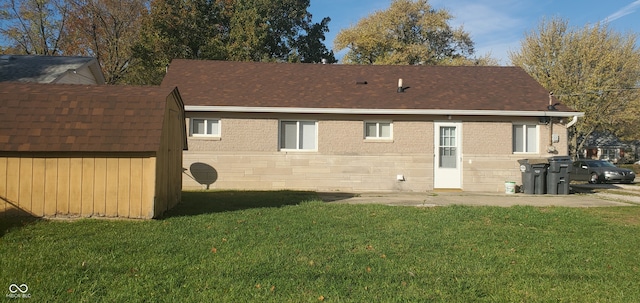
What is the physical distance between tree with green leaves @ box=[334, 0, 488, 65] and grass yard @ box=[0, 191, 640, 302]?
1305 inches

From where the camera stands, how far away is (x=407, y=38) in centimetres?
4422

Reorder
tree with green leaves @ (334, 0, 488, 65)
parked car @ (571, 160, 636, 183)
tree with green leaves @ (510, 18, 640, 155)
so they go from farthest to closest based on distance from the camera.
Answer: tree with green leaves @ (334, 0, 488, 65)
tree with green leaves @ (510, 18, 640, 155)
parked car @ (571, 160, 636, 183)

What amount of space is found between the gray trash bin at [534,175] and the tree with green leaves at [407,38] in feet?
86.0

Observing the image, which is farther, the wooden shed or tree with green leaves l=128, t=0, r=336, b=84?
tree with green leaves l=128, t=0, r=336, b=84

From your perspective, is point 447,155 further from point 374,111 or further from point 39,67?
point 39,67

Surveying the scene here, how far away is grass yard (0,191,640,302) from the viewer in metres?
4.63

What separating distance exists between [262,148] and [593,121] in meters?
29.9

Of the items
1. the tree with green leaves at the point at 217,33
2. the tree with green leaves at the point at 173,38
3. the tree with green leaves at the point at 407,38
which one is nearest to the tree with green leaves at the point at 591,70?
the tree with green leaves at the point at 407,38

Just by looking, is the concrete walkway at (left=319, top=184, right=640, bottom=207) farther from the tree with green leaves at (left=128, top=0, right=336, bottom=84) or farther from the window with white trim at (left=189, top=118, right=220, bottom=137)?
the tree with green leaves at (left=128, top=0, right=336, bottom=84)

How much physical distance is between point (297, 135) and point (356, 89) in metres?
3.06

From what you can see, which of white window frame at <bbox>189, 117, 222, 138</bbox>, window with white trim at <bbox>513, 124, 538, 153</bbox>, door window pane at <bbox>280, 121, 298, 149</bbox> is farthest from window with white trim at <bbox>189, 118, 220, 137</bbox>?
window with white trim at <bbox>513, 124, 538, 153</bbox>

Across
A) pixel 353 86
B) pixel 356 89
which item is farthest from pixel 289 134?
pixel 353 86

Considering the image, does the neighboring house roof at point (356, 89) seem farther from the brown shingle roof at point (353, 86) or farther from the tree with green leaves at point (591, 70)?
the tree with green leaves at point (591, 70)

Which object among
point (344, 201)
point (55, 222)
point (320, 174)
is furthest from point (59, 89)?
point (320, 174)
